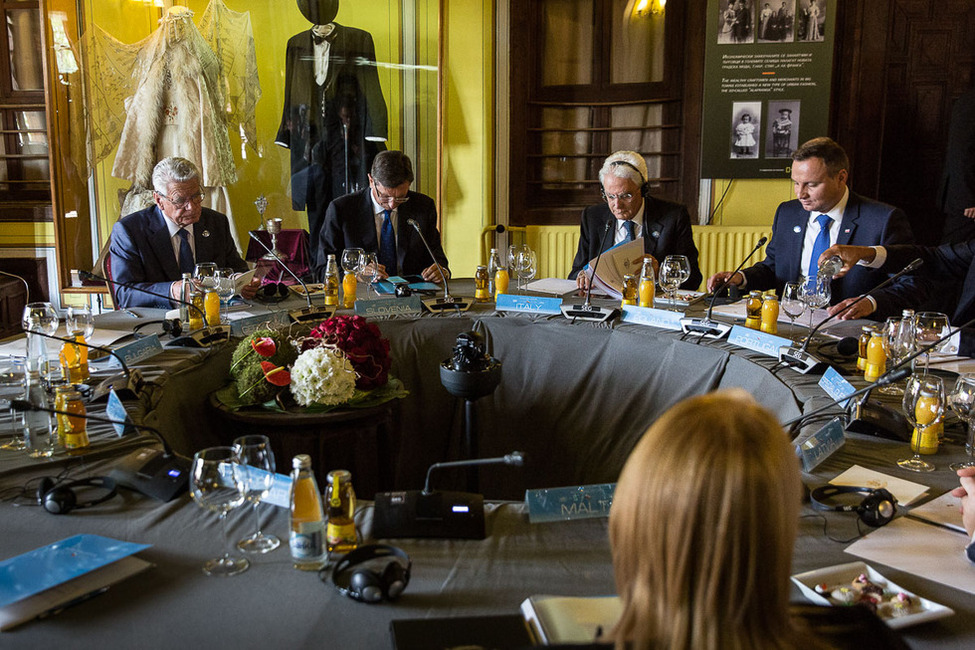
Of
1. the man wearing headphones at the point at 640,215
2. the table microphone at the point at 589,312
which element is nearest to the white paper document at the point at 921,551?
the table microphone at the point at 589,312

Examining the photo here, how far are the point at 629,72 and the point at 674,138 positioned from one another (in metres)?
0.51

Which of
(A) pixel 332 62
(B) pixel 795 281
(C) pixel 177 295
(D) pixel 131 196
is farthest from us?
(A) pixel 332 62

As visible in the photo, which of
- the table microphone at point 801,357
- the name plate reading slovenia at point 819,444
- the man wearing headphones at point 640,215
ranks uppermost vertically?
the man wearing headphones at point 640,215

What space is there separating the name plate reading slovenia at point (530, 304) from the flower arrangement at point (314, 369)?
60 centimetres

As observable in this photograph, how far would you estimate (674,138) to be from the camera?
17.2 ft

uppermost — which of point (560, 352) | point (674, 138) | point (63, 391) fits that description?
point (674, 138)

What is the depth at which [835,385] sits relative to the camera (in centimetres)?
194

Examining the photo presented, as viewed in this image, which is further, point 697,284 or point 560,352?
point 697,284

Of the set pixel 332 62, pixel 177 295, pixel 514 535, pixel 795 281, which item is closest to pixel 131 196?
pixel 332 62

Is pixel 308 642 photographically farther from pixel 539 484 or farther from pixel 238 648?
pixel 539 484

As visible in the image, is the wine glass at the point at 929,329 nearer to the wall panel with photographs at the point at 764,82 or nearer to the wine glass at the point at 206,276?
the wine glass at the point at 206,276

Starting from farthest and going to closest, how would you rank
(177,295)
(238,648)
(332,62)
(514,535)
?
(332,62) → (177,295) → (514,535) → (238,648)

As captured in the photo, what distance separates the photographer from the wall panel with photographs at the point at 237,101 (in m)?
4.64

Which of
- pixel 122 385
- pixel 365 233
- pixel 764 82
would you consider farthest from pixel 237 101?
pixel 122 385
